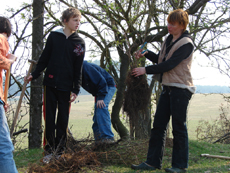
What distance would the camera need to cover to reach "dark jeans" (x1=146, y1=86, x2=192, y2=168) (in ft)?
10.5

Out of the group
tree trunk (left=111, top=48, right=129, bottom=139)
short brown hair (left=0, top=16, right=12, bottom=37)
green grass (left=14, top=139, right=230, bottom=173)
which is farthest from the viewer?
tree trunk (left=111, top=48, right=129, bottom=139)

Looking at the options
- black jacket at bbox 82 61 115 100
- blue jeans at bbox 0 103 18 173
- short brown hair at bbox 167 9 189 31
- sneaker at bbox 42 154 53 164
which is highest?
short brown hair at bbox 167 9 189 31

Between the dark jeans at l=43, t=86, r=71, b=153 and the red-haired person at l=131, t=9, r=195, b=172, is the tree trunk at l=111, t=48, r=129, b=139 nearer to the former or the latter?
the dark jeans at l=43, t=86, r=71, b=153

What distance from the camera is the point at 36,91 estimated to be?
5.28 m

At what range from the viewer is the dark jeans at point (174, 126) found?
10.5 feet

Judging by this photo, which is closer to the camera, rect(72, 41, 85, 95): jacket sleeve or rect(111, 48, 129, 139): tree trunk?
rect(72, 41, 85, 95): jacket sleeve

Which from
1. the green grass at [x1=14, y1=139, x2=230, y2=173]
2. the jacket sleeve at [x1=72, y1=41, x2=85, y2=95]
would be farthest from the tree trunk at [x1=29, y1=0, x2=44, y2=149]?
the jacket sleeve at [x1=72, y1=41, x2=85, y2=95]

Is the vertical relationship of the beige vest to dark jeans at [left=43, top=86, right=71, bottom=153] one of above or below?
above

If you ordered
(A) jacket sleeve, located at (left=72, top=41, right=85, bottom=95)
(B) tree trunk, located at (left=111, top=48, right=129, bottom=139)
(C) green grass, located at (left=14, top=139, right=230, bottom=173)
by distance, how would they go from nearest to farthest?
(C) green grass, located at (left=14, top=139, right=230, bottom=173) < (A) jacket sleeve, located at (left=72, top=41, right=85, bottom=95) < (B) tree trunk, located at (left=111, top=48, right=129, bottom=139)

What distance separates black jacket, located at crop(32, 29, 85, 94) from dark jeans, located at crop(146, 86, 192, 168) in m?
1.14

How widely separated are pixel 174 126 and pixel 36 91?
3.04m

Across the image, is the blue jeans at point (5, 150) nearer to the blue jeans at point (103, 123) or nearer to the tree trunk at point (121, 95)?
the blue jeans at point (103, 123)

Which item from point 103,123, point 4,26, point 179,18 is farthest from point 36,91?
point 179,18

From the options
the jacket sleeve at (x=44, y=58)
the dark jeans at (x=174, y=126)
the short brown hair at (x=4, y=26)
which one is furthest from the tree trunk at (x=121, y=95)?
the short brown hair at (x=4, y=26)
